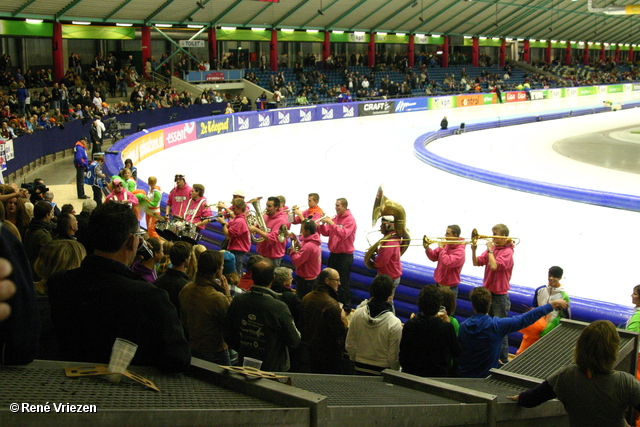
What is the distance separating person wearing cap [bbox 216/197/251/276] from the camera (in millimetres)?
8219

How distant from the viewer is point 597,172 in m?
19.2

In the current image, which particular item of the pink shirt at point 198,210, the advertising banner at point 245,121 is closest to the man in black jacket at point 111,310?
the pink shirt at point 198,210

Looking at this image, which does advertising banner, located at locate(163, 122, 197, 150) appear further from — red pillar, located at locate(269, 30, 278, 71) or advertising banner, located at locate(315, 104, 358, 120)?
red pillar, located at locate(269, 30, 278, 71)

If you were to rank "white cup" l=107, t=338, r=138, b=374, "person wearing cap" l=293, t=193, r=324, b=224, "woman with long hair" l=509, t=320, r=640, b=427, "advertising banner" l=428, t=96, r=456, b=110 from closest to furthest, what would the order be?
"white cup" l=107, t=338, r=138, b=374 → "woman with long hair" l=509, t=320, r=640, b=427 → "person wearing cap" l=293, t=193, r=324, b=224 → "advertising banner" l=428, t=96, r=456, b=110

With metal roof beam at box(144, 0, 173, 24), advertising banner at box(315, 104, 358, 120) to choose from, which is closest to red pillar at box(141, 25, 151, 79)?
metal roof beam at box(144, 0, 173, 24)

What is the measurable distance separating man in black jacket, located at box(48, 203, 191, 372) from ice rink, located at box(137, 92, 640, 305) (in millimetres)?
7366

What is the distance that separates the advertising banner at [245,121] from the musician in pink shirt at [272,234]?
2176 cm

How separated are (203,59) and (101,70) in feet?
37.9

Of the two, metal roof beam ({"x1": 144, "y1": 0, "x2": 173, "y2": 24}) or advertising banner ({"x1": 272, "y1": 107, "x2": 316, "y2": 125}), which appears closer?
advertising banner ({"x1": 272, "y1": 107, "x2": 316, "y2": 125})

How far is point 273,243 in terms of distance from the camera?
27.5 feet

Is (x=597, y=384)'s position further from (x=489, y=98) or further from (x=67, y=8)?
(x=489, y=98)

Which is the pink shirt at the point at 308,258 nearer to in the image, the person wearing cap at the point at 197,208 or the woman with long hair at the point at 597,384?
the person wearing cap at the point at 197,208

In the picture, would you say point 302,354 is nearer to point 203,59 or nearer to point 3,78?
point 3,78

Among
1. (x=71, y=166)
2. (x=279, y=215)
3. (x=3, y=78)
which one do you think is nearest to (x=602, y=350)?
(x=279, y=215)
